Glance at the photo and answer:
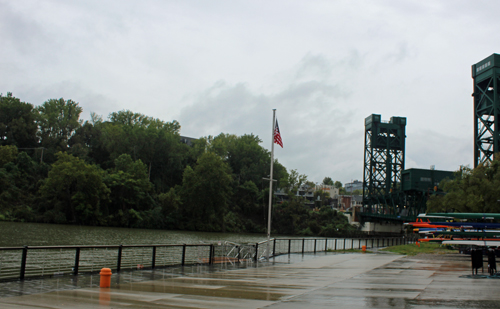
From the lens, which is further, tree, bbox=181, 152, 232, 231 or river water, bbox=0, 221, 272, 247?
tree, bbox=181, 152, 232, 231

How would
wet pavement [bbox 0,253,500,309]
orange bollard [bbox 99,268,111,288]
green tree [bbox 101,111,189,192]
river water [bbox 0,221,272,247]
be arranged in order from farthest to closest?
green tree [bbox 101,111,189,192] < river water [bbox 0,221,272,247] < orange bollard [bbox 99,268,111,288] < wet pavement [bbox 0,253,500,309]

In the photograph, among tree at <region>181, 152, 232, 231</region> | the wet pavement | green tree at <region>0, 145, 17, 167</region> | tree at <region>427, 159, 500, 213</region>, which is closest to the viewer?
the wet pavement

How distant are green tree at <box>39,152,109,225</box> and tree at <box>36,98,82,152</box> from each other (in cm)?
2528

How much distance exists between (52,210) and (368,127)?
83043 mm

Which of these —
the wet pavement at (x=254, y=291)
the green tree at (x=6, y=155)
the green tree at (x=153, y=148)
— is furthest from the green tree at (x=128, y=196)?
the wet pavement at (x=254, y=291)

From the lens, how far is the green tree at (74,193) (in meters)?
77.9

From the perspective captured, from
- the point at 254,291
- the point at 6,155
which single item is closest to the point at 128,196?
the point at 6,155

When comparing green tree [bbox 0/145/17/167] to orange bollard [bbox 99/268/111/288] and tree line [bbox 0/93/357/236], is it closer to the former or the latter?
tree line [bbox 0/93/357/236]

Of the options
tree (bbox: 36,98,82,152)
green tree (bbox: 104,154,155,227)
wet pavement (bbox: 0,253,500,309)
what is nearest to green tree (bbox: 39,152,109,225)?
green tree (bbox: 104,154,155,227)

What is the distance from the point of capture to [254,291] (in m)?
11.9

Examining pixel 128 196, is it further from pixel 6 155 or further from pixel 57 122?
pixel 57 122

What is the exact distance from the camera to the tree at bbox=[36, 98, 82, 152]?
10600cm

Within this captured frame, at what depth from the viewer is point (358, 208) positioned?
13500cm

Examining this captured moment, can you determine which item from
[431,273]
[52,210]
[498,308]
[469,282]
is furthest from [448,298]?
[52,210]
